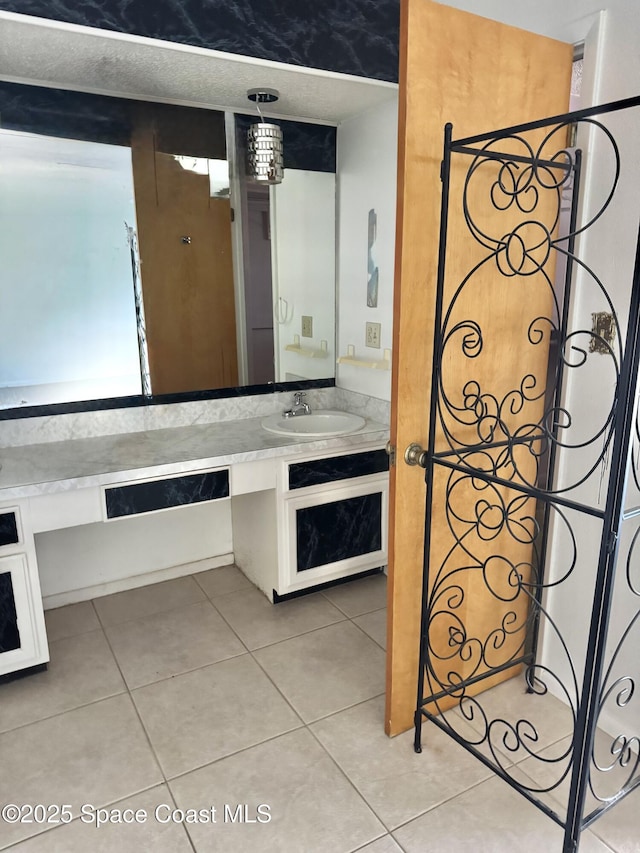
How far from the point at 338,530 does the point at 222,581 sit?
65cm

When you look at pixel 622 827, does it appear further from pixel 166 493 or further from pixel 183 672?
pixel 166 493

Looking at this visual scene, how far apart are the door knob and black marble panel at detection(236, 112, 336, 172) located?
1.67 m

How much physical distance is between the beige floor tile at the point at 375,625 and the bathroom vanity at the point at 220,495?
9.7 inches

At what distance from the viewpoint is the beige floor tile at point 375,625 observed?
2512 mm

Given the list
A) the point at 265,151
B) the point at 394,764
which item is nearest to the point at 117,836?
the point at 394,764

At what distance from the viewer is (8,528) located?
2078 millimetres

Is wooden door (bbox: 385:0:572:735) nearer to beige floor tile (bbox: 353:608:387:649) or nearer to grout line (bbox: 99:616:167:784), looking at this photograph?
beige floor tile (bbox: 353:608:387:649)

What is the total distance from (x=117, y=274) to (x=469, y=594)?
1.86 metres

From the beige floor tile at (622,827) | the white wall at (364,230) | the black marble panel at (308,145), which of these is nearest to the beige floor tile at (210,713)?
the beige floor tile at (622,827)

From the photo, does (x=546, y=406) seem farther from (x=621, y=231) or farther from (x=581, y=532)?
(x=621, y=231)

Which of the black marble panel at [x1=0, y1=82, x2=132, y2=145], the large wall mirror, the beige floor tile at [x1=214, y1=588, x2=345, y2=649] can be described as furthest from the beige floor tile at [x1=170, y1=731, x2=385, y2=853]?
the black marble panel at [x1=0, y1=82, x2=132, y2=145]

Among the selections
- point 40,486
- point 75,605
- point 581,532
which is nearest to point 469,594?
point 581,532

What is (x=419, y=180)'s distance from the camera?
162 centimetres

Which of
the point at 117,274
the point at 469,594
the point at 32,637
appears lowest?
the point at 32,637
